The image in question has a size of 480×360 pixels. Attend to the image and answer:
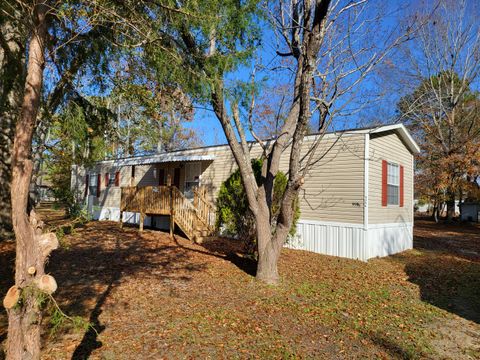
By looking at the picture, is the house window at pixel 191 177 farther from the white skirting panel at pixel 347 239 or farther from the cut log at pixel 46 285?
the cut log at pixel 46 285

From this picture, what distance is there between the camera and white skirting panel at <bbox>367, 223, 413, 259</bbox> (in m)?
9.50

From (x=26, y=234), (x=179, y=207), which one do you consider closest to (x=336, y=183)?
(x=179, y=207)

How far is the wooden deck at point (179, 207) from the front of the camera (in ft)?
36.5

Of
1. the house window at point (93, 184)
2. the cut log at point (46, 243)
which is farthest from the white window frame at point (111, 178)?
the cut log at point (46, 243)

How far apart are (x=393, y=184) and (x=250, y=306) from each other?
26.2 ft

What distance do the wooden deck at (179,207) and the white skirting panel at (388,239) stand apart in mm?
5246

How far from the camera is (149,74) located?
21.6 ft

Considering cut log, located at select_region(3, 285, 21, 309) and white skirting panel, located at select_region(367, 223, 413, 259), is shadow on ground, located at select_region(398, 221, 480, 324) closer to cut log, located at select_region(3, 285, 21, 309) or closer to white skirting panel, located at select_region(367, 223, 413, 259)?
white skirting panel, located at select_region(367, 223, 413, 259)

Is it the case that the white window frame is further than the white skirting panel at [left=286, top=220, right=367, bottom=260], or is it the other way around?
the white window frame

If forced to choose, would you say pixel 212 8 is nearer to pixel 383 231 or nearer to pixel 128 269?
pixel 128 269

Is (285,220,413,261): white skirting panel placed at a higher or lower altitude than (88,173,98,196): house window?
lower

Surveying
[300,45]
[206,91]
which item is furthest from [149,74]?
[300,45]

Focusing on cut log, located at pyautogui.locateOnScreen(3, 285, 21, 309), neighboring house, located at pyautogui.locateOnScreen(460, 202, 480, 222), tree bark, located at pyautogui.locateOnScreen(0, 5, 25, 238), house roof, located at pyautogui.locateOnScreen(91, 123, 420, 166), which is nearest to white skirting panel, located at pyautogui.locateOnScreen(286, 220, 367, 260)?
house roof, located at pyautogui.locateOnScreen(91, 123, 420, 166)

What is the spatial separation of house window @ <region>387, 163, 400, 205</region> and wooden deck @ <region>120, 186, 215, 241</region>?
6.20m
